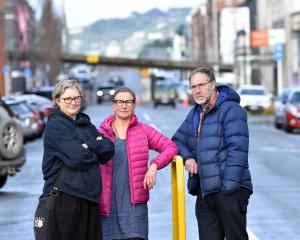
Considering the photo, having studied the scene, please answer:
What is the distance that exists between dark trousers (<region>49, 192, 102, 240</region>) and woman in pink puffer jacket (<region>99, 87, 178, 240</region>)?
20 cm

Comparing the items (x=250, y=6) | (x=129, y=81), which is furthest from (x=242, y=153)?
(x=129, y=81)

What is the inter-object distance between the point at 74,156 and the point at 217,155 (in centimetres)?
111

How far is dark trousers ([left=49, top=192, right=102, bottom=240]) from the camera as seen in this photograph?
7.37 metres

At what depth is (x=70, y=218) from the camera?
24.2 ft

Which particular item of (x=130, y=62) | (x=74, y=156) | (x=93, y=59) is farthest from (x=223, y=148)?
(x=93, y=59)

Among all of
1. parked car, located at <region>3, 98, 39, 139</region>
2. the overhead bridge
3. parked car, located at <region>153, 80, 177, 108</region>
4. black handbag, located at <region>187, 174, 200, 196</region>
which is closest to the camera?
black handbag, located at <region>187, 174, 200, 196</region>

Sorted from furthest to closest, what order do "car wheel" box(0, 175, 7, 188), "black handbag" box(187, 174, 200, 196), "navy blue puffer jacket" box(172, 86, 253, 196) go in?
"car wheel" box(0, 175, 7, 188), "black handbag" box(187, 174, 200, 196), "navy blue puffer jacket" box(172, 86, 253, 196)

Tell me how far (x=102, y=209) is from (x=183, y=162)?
0.75 m

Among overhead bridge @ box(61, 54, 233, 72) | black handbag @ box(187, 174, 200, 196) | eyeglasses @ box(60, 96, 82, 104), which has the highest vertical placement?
eyeglasses @ box(60, 96, 82, 104)

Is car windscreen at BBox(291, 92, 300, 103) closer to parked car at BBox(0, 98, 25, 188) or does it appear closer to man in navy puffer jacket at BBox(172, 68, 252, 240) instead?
parked car at BBox(0, 98, 25, 188)

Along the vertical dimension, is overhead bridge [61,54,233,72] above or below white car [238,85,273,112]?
below

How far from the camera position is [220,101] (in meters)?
7.88

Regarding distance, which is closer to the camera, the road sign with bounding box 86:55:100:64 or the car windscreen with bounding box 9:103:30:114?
the car windscreen with bounding box 9:103:30:114

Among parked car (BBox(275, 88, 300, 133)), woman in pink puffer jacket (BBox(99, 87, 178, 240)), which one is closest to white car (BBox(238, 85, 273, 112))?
parked car (BBox(275, 88, 300, 133))
